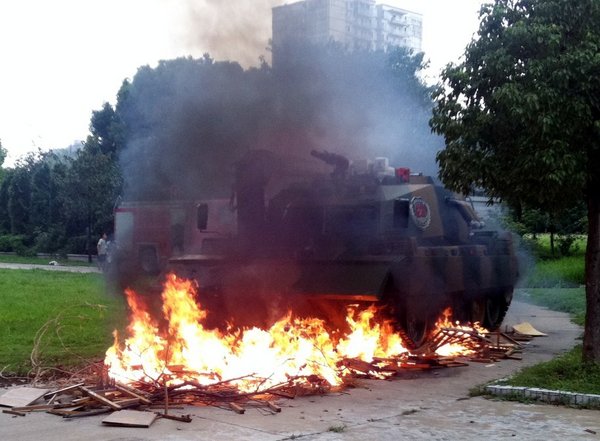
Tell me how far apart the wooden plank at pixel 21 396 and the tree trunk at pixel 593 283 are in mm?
5588

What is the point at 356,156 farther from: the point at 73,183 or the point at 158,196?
the point at 73,183

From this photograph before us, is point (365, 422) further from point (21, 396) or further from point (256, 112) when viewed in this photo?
point (256, 112)

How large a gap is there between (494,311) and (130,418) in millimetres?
9706

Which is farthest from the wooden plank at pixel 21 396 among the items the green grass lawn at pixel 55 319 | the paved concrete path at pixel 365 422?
the green grass lawn at pixel 55 319

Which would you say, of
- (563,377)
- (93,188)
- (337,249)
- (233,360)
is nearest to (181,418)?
(233,360)

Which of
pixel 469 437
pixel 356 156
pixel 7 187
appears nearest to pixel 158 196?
pixel 356 156

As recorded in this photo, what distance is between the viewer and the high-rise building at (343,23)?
13359 millimetres

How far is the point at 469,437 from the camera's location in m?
6.51

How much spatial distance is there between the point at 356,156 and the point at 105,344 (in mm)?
6055

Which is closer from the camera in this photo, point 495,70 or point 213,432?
point 213,432

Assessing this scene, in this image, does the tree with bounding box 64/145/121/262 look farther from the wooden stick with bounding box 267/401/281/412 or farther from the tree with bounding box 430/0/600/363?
the wooden stick with bounding box 267/401/281/412

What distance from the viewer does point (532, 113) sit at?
8156mm

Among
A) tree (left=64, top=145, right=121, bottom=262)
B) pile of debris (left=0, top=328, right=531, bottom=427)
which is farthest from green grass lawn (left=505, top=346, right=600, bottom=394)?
tree (left=64, top=145, right=121, bottom=262)

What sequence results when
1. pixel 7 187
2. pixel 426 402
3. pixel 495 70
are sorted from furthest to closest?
1. pixel 7 187
2. pixel 495 70
3. pixel 426 402
